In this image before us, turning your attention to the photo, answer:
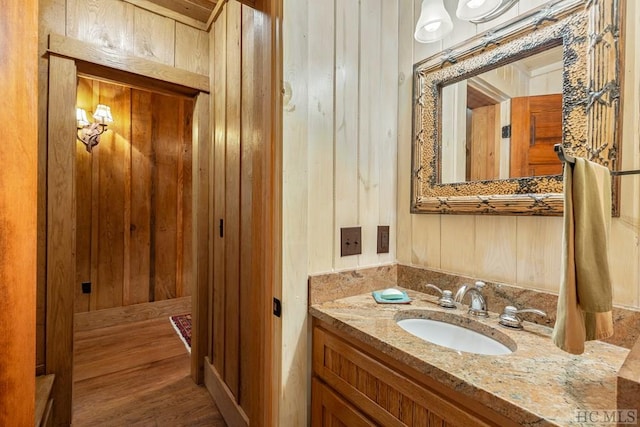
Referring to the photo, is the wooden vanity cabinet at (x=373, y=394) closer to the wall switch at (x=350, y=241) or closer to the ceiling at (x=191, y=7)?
the wall switch at (x=350, y=241)

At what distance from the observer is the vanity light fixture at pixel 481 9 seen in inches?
39.0

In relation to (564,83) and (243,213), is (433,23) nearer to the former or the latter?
(564,83)

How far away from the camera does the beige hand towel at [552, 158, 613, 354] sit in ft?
1.92

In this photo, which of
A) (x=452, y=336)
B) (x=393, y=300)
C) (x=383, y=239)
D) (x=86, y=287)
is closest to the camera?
(x=452, y=336)

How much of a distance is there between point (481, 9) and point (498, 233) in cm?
79

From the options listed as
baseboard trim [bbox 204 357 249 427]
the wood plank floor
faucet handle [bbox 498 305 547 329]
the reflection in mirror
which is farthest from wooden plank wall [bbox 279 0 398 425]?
the wood plank floor

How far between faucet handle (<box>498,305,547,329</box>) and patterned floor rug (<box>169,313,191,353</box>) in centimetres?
252

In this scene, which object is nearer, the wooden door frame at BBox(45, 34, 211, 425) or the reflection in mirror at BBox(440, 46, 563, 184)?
the reflection in mirror at BBox(440, 46, 563, 184)

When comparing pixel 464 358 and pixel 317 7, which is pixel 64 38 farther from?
pixel 464 358

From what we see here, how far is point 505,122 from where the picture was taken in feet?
3.39

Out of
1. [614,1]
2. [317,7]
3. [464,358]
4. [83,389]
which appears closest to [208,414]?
[83,389]

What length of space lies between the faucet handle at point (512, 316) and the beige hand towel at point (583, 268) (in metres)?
0.29

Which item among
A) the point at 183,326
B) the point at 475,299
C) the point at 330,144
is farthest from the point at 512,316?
the point at 183,326

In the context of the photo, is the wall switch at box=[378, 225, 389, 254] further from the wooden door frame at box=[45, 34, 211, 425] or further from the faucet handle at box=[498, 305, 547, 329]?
the wooden door frame at box=[45, 34, 211, 425]
